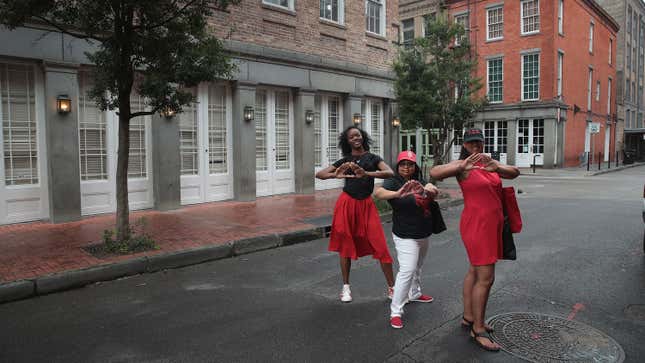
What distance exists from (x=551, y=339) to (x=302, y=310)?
2247 millimetres

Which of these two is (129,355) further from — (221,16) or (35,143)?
(221,16)

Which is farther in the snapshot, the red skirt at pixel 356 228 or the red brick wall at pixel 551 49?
the red brick wall at pixel 551 49

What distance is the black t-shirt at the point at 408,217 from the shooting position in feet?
14.1

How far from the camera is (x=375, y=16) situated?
1642cm

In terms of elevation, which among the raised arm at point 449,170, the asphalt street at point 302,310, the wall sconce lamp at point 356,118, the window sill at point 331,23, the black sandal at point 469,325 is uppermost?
the window sill at point 331,23

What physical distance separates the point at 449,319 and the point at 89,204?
821 centimetres

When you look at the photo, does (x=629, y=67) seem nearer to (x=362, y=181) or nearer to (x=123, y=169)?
(x=362, y=181)

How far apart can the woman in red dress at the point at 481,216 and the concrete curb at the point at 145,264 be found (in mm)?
4275

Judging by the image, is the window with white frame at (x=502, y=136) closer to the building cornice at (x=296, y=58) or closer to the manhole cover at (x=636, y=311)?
the building cornice at (x=296, y=58)

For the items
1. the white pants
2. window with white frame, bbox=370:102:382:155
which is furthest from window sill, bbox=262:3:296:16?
the white pants

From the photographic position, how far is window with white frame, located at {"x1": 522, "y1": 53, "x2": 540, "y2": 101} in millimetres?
27953

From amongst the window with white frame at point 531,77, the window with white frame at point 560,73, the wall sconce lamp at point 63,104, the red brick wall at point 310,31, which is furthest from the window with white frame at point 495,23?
the wall sconce lamp at point 63,104

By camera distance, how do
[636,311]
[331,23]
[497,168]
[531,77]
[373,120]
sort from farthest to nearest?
[531,77] < [373,120] < [331,23] < [636,311] < [497,168]

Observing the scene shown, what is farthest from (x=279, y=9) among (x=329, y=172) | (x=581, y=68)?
(x=581, y=68)
